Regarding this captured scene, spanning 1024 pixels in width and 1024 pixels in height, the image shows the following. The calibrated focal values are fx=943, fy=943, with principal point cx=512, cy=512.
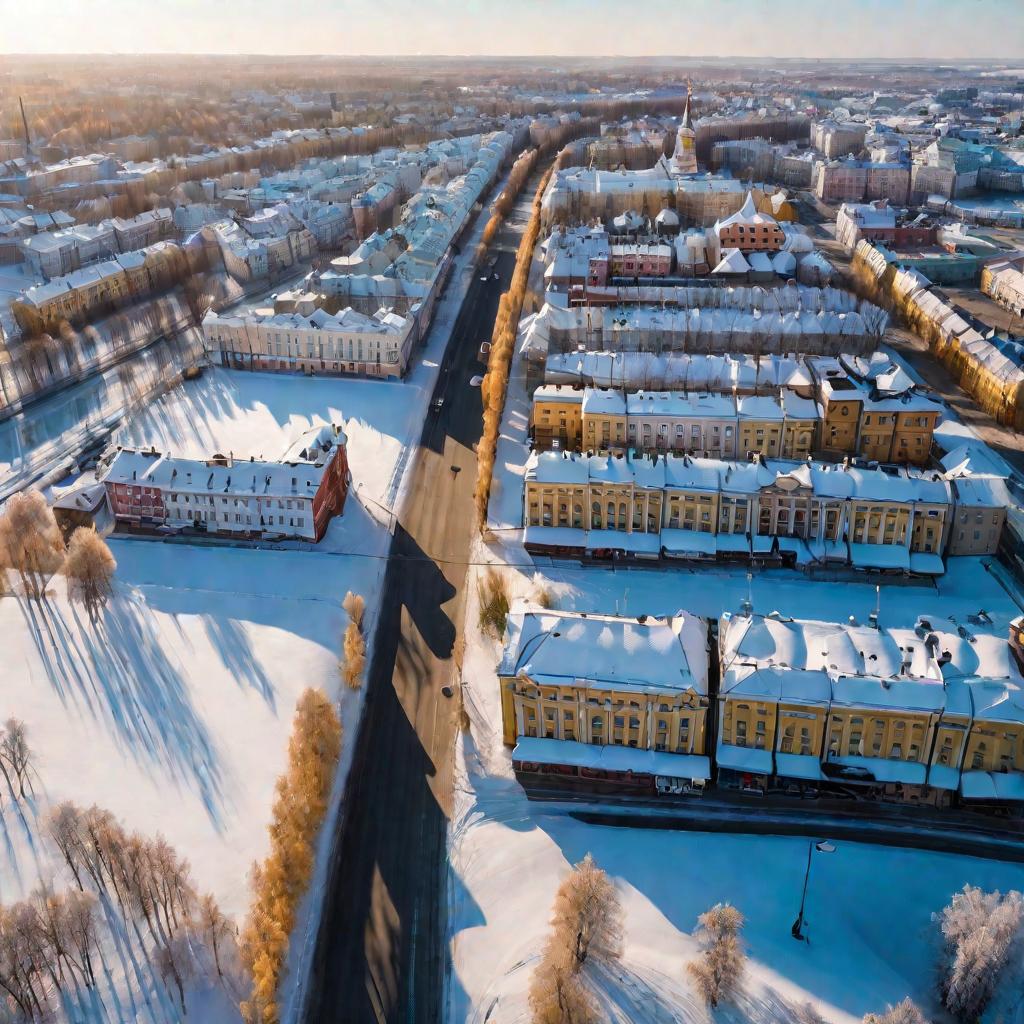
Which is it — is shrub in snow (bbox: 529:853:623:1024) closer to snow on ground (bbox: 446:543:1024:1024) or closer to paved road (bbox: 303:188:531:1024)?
snow on ground (bbox: 446:543:1024:1024)

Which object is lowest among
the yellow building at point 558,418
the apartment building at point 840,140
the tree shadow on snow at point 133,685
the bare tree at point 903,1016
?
the tree shadow on snow at point 133,685

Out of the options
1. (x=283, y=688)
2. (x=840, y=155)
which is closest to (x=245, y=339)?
(x=283, y=688)

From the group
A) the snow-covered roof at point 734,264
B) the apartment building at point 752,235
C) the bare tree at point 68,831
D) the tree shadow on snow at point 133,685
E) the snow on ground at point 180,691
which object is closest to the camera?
the bare tree at point 68,831

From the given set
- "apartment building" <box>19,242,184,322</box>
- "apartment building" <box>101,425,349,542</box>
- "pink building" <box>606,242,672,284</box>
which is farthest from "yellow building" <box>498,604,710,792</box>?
"apartment building" <box>19,242,184,322</box>

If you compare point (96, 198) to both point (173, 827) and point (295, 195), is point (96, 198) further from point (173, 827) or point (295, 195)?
point (173, 827)

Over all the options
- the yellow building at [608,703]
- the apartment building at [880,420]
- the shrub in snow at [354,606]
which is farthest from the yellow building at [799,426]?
the shrub in snow at [354,606]

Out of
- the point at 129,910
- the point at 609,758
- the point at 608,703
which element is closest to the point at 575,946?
the point at 609,758

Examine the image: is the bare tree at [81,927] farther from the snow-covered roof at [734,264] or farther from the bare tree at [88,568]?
the snow-covered roof at [734,264]
